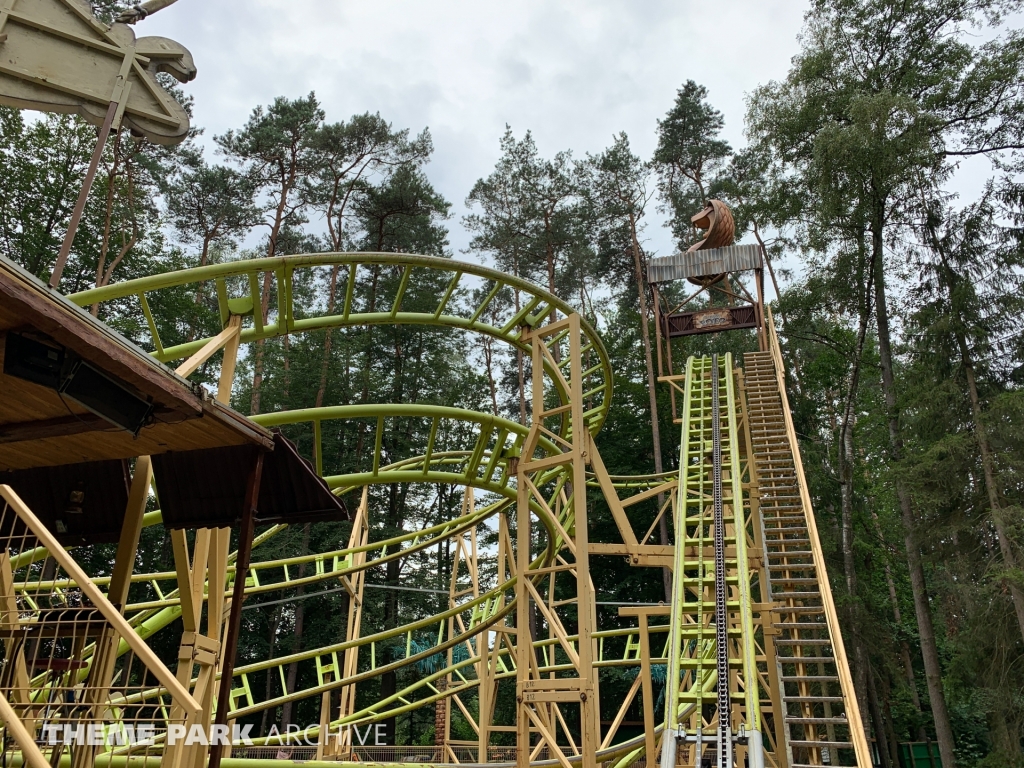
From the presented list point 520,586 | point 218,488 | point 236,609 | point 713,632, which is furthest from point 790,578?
point 236,609

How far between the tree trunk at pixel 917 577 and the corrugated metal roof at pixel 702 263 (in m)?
3.85

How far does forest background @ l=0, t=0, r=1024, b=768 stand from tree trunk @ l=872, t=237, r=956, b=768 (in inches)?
2.9

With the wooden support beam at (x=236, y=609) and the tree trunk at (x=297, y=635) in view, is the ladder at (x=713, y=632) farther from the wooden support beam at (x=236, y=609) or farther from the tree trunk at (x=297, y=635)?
the tree trunk at (x=297, y=635)

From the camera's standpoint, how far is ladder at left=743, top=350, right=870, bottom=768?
21.5 feet

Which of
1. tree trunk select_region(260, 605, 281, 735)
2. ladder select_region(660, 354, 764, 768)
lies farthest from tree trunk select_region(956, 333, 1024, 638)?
tree trunk select_region(260, 605, 281, 735)

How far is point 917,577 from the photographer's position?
15656 millimetres

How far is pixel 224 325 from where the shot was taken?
6.05m

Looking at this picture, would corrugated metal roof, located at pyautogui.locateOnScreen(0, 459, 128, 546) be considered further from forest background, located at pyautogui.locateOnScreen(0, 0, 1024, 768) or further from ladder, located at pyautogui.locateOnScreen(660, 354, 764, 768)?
forest background, located at pyautogui.locateOnScreen(0, 0, 1024, 768)

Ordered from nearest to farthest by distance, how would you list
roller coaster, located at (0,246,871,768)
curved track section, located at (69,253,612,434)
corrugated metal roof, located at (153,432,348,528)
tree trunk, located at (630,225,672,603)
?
roller coaster, located at (0,246,871,768), corrugated metal roof, located at (153,432,348,528), curved track section, located at (69,253,612,434), tree trunk, located at (630,225,672,603)

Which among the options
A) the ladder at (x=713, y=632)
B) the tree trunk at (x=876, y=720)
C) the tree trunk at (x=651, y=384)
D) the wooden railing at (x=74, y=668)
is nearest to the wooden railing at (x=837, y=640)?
the ladder at (x=713, y=632)

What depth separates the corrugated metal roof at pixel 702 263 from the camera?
15516 millimetres

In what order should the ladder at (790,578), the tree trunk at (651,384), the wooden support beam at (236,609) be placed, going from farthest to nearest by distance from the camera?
the tree trunk at (651,384) < the ladder at (790,578) < the wooden support beam at (236,609)

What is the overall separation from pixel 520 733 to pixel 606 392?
3999 mm

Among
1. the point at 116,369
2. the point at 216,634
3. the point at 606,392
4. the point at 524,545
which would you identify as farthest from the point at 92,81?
the point at 606,392
